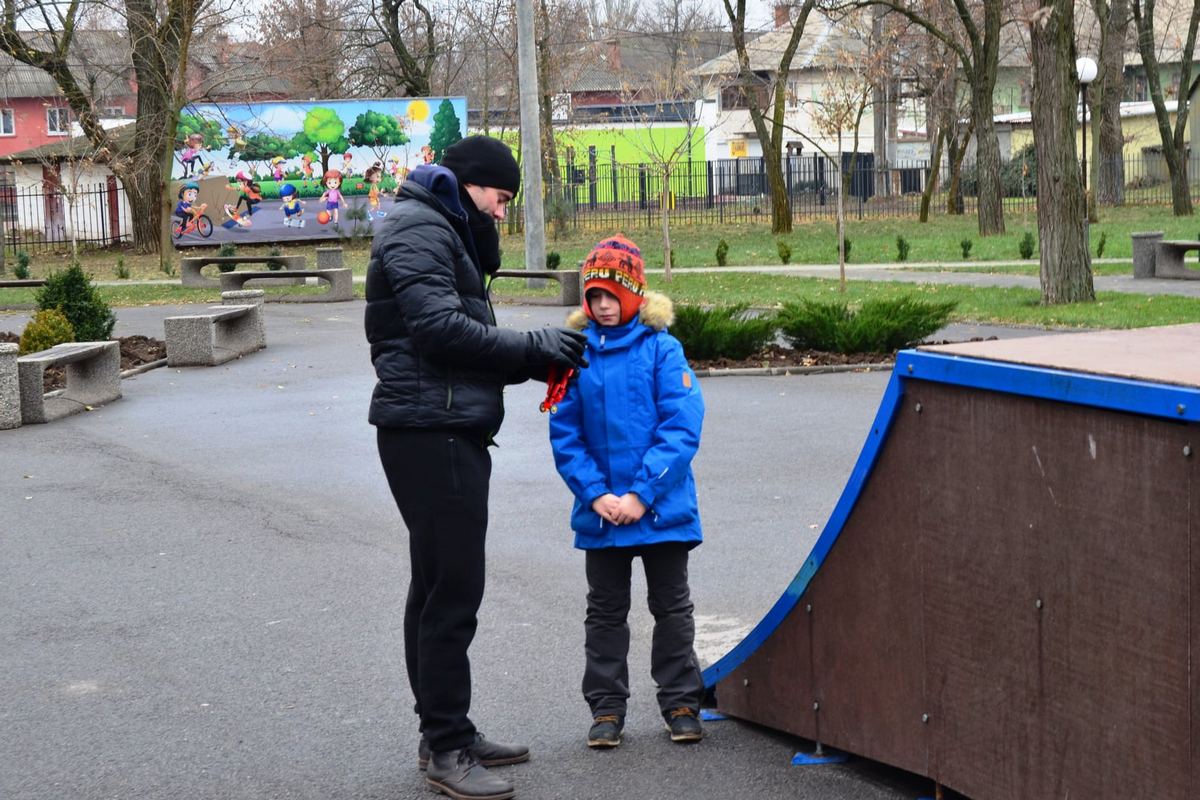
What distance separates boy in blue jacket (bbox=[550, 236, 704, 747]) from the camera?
4562mm

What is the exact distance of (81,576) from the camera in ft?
23.5

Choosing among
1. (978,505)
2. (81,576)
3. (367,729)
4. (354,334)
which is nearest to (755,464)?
(81,576)

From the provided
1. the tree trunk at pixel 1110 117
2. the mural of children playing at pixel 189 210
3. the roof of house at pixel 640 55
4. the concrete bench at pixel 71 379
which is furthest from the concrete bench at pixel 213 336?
the roof of house at pixel 640 55

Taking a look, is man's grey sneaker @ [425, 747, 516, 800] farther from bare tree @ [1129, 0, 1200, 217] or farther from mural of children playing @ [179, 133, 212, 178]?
bare tree @ [1129, 0, 1200, 217]

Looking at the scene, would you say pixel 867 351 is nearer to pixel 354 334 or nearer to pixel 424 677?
pixel 354 334

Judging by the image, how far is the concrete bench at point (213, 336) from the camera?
51.1 ft

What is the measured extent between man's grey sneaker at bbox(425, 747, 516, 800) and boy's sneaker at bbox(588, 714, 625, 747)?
0.36 m

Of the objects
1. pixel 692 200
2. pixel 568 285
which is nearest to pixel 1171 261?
pixel 568 285

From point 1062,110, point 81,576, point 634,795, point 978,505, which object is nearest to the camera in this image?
point 978,505

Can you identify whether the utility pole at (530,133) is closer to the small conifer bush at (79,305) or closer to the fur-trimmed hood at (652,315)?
the small conifer bush at (79,305)

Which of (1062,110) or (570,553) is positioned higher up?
(1062,110)

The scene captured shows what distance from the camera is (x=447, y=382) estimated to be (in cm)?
417

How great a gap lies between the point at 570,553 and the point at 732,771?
295cm

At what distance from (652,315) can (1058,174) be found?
14.6 metres
